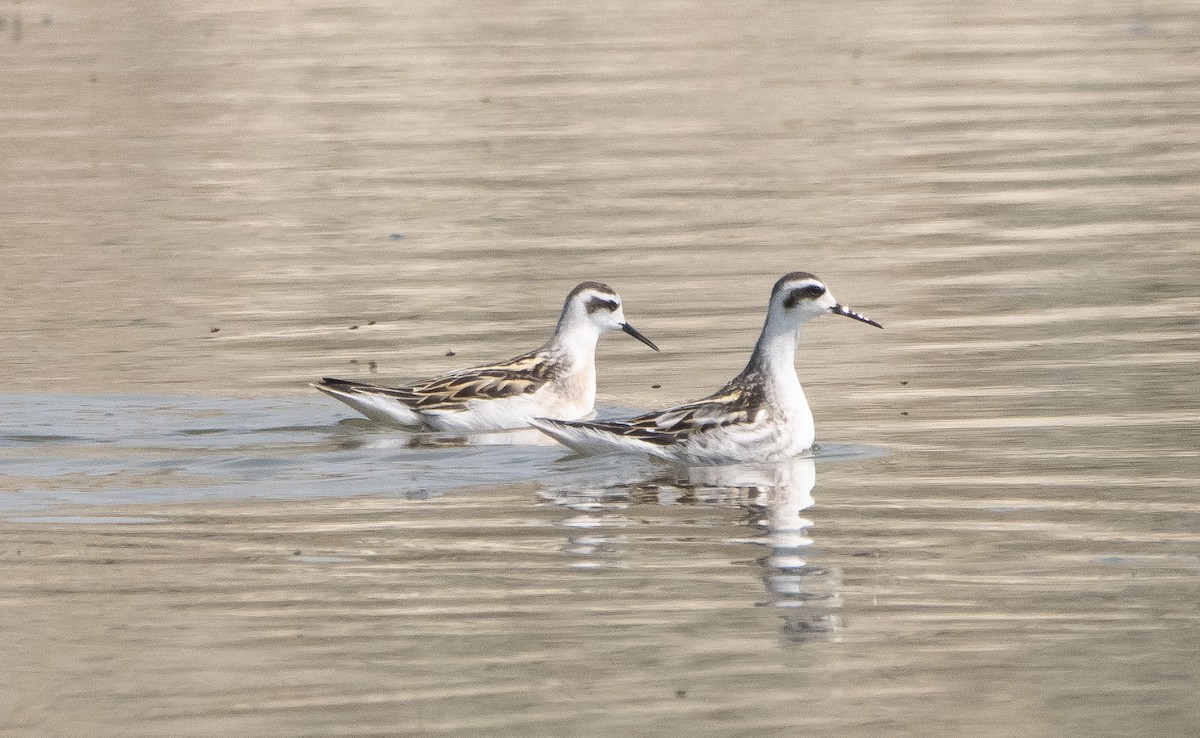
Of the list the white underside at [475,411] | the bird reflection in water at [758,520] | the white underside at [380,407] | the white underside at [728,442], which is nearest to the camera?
the bird reflection in water at [758,520]

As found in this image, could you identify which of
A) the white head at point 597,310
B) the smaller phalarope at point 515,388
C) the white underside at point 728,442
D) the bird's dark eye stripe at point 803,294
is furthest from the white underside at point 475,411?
the bird's dark eye stripe at point 803,294

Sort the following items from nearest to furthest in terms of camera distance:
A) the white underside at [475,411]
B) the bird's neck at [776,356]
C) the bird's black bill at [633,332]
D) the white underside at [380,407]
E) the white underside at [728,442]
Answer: the white underside at [728,442], the bird's neck at [776,356], the white underside at [380,407], the white underside at [475,411], the bird's black bill at [633,332]

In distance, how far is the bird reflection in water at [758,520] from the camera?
9.84 m

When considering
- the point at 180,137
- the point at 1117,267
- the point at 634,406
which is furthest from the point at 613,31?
the point at 634,406

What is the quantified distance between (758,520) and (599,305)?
15.3 ft

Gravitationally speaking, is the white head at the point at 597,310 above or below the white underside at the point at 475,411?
Result: above

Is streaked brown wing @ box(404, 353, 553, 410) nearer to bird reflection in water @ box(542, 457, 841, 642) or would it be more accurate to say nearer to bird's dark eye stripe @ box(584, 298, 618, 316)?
bird's dark eye stripe @ box(584, 298, 618, 316)

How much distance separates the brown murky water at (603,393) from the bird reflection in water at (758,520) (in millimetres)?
43

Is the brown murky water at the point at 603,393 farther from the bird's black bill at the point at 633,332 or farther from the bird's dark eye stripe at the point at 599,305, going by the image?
the bird's dark eye stripe at the point at 599,305

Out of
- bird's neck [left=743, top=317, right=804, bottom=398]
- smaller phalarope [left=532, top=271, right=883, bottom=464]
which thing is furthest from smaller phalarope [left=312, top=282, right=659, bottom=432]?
bird's neck [left=743, top=317, right=804, bottom=398]

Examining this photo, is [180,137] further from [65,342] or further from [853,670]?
[853,670]

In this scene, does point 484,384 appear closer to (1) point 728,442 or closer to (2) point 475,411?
(2) point 475,411

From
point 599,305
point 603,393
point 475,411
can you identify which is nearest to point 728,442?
point 475,411

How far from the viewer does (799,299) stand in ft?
47.1
